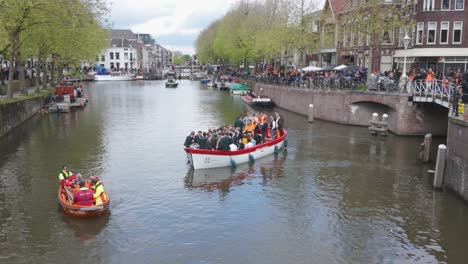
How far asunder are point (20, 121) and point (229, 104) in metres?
24.8

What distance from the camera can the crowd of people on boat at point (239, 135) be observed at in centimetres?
2302

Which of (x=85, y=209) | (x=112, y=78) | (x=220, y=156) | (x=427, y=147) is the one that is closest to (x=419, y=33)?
(x=427, y=147)

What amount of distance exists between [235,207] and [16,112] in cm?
2414

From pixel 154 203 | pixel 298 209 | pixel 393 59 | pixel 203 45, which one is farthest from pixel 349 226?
pixel 203 45

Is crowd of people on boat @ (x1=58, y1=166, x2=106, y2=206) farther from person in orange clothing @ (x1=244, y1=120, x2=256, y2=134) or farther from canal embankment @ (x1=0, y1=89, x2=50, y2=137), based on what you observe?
canal embankment @ (x1=0, y1=89, x2=50, y2=137)

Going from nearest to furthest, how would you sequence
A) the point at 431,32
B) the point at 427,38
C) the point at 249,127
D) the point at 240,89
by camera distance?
the point at 249,127 → the point at 431,32 → the point at 427,38 → the point at 240,89

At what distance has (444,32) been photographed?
4266 centimetres

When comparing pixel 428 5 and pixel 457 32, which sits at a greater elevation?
pixel 428 5

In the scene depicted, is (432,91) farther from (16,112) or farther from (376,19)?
(16,112)

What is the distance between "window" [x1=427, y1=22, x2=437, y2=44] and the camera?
42.8 meters

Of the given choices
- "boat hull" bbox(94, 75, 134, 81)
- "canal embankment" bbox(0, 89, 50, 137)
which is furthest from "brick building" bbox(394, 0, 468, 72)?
"boat hull" bbox(94, 75, 134, 81)

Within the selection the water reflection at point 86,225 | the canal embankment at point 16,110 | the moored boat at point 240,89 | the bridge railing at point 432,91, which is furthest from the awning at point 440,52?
the water reflection at point 86,225

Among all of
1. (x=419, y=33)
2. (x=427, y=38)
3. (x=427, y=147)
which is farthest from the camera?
(x=419, y=33)

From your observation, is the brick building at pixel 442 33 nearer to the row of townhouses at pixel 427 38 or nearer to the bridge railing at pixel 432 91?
the row of townhouses at pixel 427 38
